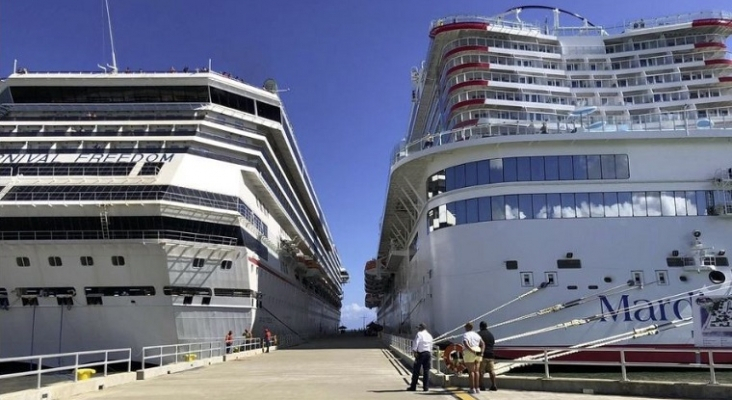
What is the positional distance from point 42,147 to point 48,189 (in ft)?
15.0

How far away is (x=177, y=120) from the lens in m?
32.4

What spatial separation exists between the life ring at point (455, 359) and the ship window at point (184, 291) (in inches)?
647

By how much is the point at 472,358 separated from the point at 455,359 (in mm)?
1790

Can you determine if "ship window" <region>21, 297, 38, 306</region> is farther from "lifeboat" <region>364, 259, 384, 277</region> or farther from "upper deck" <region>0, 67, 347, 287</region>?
"lifeboat" <region>364, 259, 384, 277</region>

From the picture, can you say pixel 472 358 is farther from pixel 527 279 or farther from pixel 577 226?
pixel 577 226

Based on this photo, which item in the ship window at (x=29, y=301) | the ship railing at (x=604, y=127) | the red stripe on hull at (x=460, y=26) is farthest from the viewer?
the red stripe on hull at (x=460, y=26)

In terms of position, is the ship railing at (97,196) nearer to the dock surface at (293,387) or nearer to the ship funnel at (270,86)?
the dock surface at (293,387)

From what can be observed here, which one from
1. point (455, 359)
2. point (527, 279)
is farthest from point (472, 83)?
point (455, 359)

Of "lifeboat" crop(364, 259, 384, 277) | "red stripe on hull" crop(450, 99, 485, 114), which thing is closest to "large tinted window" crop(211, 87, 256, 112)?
"red stripe on hull" crop(450, 99, 485, 114)

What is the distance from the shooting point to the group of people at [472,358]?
470 inches

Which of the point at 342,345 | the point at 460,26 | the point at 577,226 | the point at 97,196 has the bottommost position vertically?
the point at 342,345

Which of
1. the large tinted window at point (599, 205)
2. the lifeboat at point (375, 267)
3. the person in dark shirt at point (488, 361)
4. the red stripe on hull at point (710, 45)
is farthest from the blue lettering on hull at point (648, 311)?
the lifeboat at point (375, 267)

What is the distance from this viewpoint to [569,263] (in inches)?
897

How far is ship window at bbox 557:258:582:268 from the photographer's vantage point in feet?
74.6
